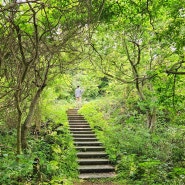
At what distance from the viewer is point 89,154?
29.3 ft

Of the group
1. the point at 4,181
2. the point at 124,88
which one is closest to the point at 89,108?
the point at 124,88

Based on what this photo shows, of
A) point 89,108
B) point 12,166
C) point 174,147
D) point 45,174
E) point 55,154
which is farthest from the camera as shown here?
point 89,108

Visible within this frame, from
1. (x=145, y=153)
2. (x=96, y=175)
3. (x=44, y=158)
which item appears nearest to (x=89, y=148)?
(x=96, y=175)

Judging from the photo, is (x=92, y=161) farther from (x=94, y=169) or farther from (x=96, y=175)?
(x=96, y=175)

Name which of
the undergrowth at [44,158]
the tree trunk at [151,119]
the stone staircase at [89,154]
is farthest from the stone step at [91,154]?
the tree trunk at [151,119]

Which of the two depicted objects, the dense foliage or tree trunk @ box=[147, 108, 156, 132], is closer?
the dense foliage

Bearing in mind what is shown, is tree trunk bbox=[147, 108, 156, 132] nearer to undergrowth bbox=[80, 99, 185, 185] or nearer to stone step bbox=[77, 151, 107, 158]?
undergrowth bbox=[80, 99, 185, 185]

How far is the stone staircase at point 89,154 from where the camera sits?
307 inches

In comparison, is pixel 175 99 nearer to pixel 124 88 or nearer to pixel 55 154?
pixel 55 154

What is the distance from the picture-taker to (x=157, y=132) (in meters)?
10.6

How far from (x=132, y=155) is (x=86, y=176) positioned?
5.22 feet

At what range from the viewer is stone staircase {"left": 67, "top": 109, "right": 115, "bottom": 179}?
781 centimetres

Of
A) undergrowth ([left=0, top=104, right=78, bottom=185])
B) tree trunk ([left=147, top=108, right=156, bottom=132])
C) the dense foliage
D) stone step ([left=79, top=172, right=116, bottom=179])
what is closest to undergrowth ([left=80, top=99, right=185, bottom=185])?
the dense foliage

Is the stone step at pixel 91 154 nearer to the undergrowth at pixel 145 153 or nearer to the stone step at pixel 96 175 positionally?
the undergrowth at pixel 145 153
